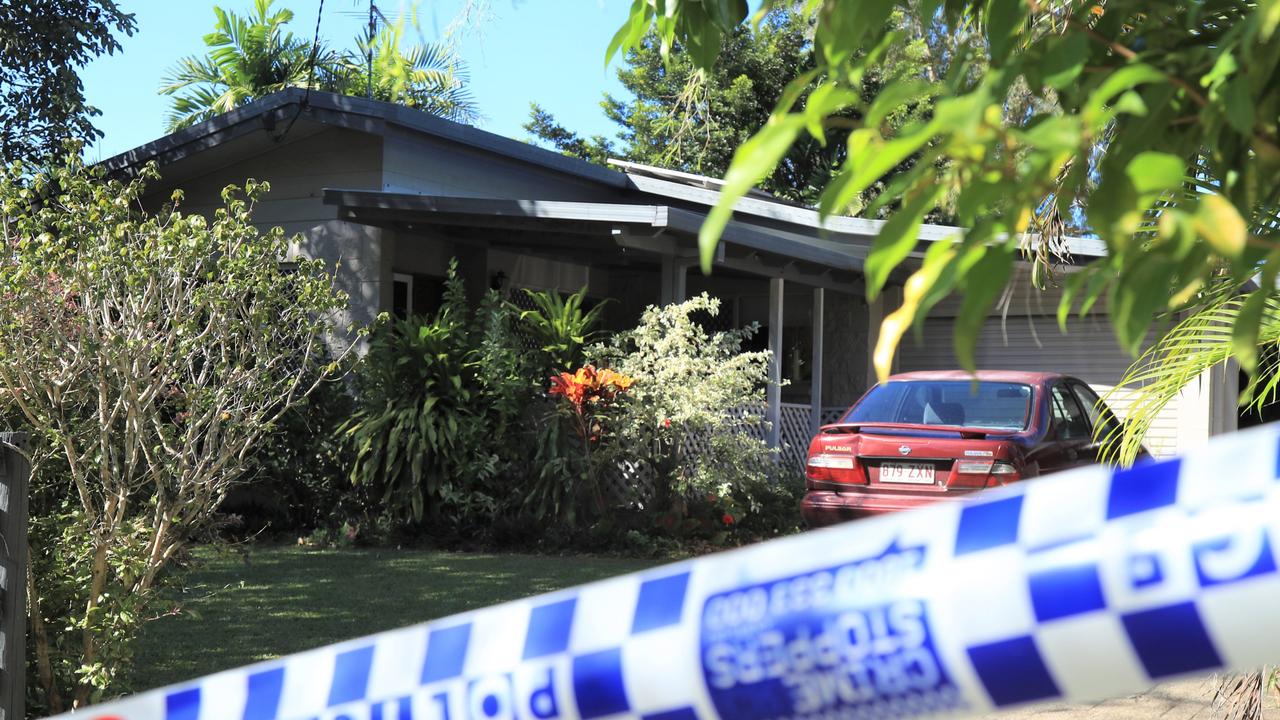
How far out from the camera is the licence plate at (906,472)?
963cm

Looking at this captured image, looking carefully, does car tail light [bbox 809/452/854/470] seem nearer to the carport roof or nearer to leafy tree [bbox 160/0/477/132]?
the carport roof

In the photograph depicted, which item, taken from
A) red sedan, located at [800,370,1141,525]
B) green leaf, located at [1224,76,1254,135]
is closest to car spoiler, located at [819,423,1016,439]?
red sedan, located at [800,370,1141,525]

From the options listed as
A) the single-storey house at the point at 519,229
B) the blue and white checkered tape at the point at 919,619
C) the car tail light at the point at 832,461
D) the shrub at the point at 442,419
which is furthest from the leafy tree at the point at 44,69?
the blue and white checkered tape at the point at 919,619

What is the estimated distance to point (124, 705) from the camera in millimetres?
2115

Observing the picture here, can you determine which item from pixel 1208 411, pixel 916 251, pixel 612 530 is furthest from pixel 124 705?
pixel 1208 411

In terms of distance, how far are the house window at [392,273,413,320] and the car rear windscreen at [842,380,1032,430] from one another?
597cm

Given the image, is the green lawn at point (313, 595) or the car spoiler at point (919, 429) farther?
the car spoiler at point (919, 429)

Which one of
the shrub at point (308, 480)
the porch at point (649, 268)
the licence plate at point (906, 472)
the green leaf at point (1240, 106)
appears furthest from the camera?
the porch at point (649, 268)

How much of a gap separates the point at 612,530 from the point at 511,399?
1598 millimetres

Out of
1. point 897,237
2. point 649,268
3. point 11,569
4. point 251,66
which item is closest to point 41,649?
point 11,569

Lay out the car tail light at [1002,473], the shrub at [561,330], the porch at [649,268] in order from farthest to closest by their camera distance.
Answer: the porch at [649,268] < the shrub at [561,330] < the car tail light at [1002,473]

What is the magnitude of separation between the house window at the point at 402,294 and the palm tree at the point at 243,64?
1305cm

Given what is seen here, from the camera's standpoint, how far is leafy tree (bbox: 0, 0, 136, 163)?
1639 cm

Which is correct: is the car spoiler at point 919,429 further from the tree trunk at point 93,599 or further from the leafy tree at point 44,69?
the leafy tree at point 44,69
